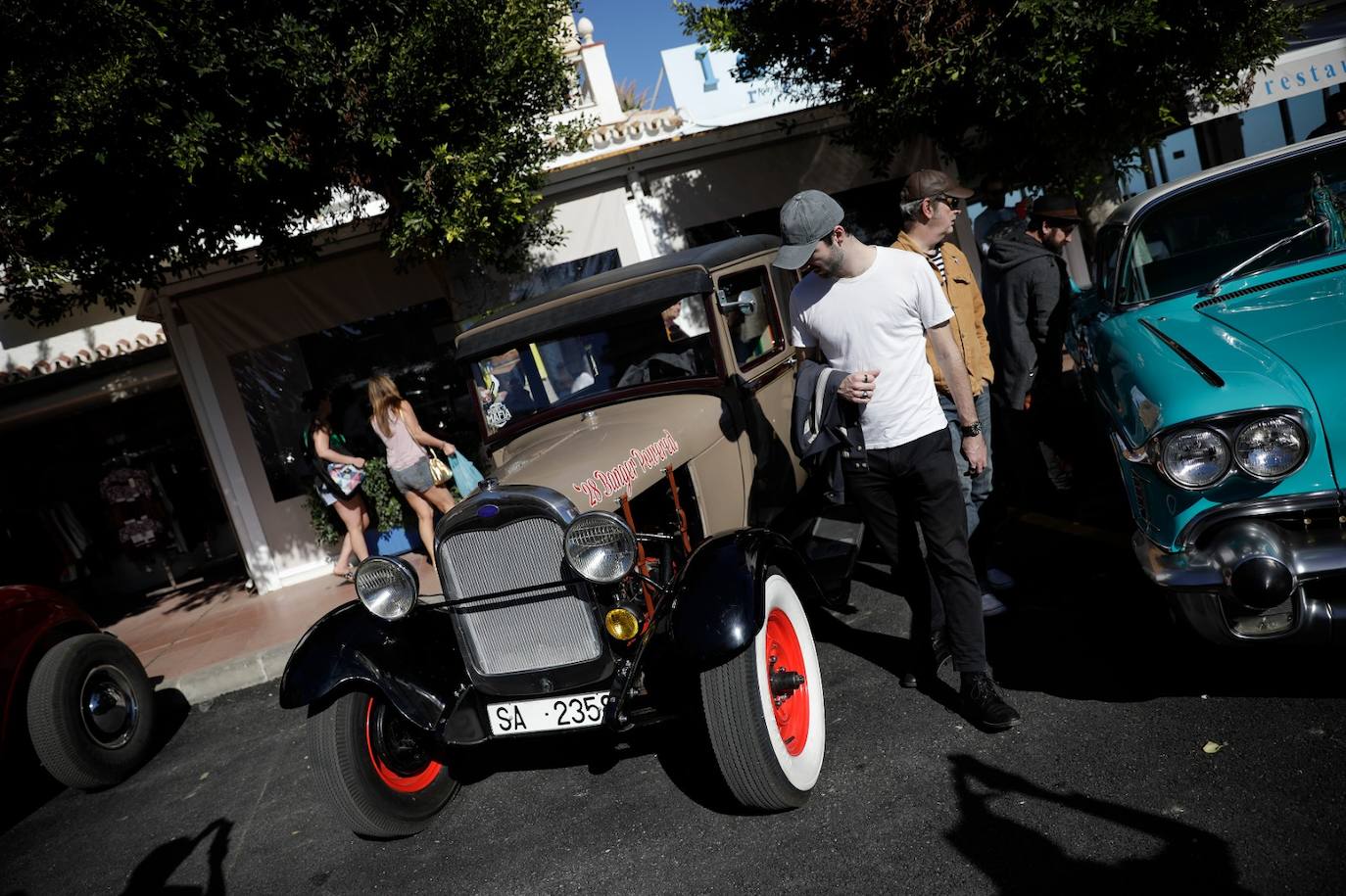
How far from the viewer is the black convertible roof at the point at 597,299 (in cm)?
418

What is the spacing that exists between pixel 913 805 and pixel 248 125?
5675 mm

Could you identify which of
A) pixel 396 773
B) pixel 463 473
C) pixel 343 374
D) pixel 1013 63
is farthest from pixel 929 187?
pixel 343 374

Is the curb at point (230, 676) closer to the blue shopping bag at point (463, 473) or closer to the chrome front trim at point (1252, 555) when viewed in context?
the blue shopping bag at point (463, 473)

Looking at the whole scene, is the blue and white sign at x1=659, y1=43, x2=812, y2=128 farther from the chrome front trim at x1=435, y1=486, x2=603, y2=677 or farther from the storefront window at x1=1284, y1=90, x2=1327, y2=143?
the chrome front trim at x1=435, y1=486, x2=603, y2=677

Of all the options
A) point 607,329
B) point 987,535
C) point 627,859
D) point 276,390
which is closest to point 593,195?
point 276,390

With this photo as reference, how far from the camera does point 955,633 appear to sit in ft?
10.9

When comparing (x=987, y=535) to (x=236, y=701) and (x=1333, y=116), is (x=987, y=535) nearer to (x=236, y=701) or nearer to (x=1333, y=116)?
(x=236, y=701)

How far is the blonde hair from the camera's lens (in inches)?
273

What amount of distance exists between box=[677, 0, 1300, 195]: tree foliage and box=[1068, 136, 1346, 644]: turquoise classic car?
322 centimetres

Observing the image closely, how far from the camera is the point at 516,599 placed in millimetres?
3373

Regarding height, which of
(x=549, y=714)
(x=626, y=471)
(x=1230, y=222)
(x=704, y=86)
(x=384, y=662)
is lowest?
(x=549, y=714)

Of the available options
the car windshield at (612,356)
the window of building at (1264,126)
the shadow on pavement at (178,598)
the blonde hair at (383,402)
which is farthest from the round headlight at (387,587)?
the window of building at (1264,126)

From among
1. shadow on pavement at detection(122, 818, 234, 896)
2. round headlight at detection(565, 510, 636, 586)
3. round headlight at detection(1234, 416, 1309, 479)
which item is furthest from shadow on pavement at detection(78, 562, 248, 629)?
round headlight at detection(1234, 416, 1309, 479)

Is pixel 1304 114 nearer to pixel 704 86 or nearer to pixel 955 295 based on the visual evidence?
pixel 704 86
